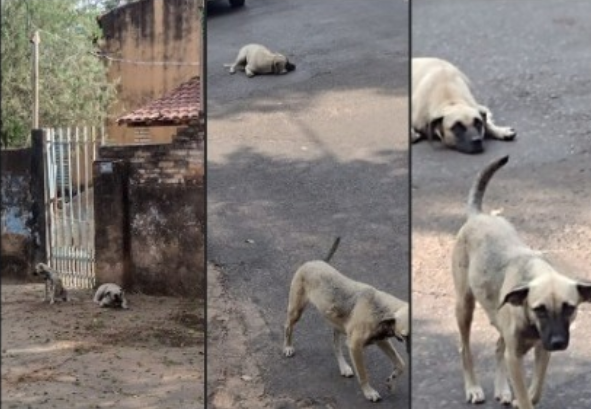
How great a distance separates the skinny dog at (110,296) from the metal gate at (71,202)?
Answer: 40mm

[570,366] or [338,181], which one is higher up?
[338,181]

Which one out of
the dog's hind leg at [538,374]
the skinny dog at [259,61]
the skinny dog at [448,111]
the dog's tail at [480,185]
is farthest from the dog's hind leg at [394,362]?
the skinny dog at [259,61]

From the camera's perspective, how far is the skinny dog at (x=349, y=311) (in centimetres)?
279

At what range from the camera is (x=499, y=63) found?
335 centimetres

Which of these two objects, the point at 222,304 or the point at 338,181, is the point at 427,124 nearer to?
the point at 338,181

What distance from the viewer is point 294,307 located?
284 centimetres

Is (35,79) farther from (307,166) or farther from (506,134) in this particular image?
(506,134)

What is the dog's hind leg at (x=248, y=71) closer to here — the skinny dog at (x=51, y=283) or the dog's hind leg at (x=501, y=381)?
the skinny dog at (x=51, y=283)

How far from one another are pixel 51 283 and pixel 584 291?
1.53 metres

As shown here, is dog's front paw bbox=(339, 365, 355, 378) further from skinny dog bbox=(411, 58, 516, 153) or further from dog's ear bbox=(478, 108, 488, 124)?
dog's ear bbox=(478, 108, 488, 124)

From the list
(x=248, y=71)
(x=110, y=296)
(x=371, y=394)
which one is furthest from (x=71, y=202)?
(x=371, y=394)

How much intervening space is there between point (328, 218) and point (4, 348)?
1.01 metres

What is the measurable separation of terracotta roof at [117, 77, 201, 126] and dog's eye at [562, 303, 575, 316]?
48.1 inches

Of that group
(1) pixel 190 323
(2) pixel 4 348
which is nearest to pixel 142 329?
(1) pixel 190 323
